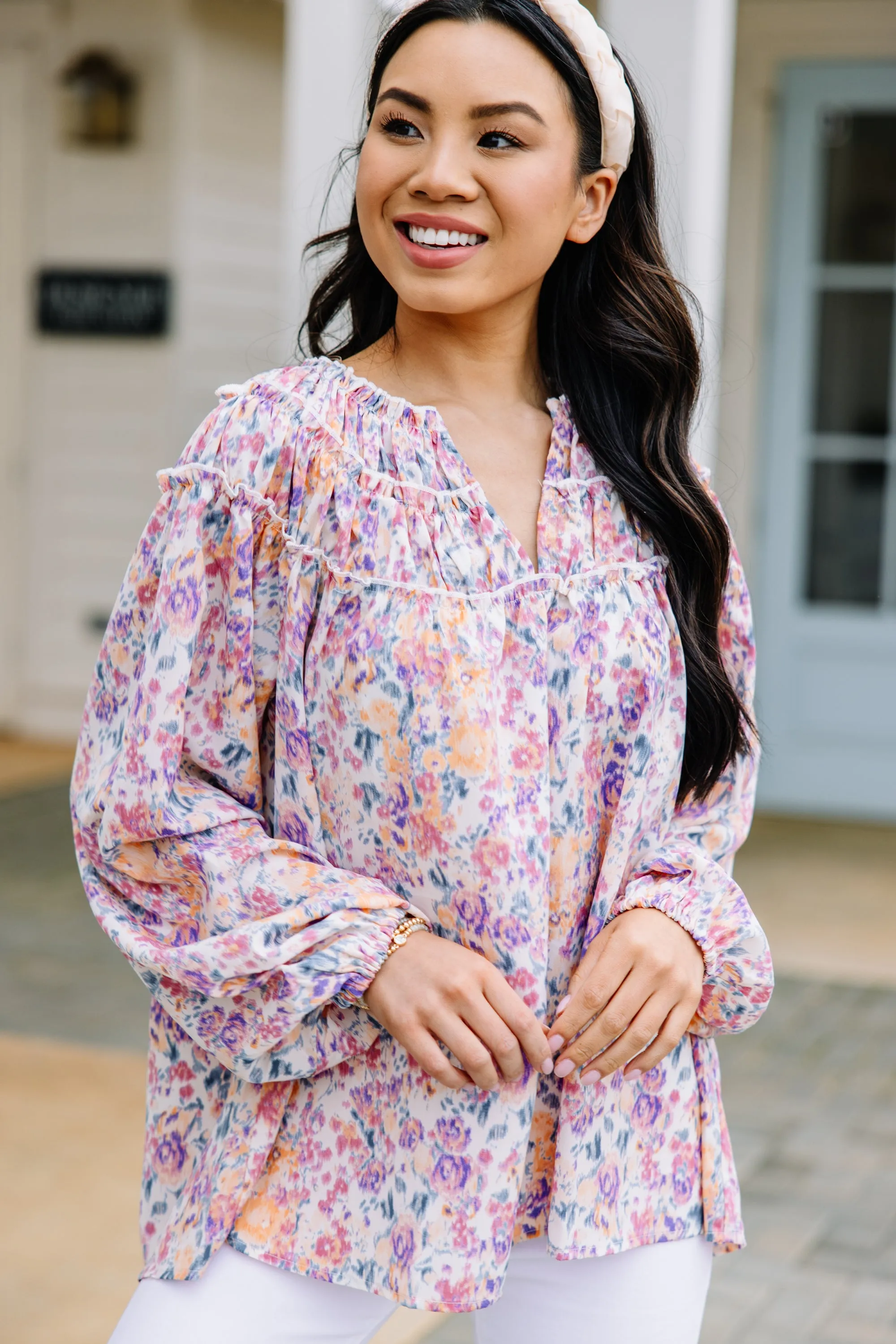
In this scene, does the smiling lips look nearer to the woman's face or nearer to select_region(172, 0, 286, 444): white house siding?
the woman's face

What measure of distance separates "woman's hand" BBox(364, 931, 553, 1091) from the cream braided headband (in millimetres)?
641

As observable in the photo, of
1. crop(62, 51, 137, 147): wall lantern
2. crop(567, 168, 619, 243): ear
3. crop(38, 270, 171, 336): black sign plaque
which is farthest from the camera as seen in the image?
crop(38, 270, 171, 336): black sign plaque

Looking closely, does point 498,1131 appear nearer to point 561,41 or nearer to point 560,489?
point 560,489

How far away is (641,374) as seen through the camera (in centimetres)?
140

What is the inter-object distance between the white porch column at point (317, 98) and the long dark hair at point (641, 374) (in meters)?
1.65

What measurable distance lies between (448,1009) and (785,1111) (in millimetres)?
2481

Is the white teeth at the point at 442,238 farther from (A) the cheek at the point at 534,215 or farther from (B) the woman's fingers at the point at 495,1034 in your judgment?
(B) the woman's fingers at the point at 495,1034

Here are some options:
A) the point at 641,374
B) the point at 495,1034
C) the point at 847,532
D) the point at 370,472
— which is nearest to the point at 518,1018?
the point at 495,1034

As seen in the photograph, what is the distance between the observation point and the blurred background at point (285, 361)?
9.64 feet

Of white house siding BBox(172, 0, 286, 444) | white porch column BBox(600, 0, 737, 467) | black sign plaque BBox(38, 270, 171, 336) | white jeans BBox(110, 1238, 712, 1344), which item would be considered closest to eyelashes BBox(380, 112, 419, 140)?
white jeans BBox(110, 1238, 712, 1344)

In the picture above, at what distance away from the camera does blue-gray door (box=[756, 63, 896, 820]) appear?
5957 mm

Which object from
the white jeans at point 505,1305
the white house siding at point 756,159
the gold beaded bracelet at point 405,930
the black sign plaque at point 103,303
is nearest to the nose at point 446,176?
the gold beaded bracelet at point 405,930

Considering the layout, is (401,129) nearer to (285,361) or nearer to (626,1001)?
(626,1001)

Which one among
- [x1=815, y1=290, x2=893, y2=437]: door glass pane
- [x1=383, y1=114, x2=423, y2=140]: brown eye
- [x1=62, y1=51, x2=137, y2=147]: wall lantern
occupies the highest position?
[x1=62, y1=51, x2=137, y2=147]: wall lantern
